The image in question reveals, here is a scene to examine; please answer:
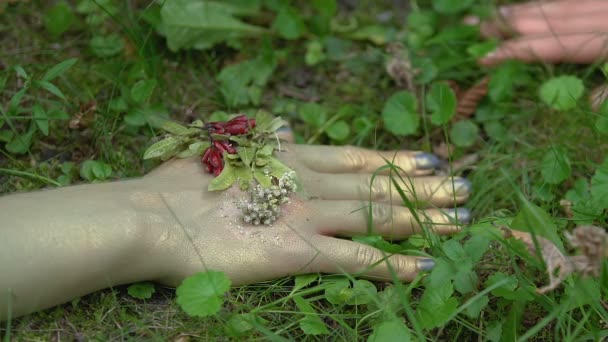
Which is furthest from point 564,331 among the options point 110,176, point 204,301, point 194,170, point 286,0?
point 286,0

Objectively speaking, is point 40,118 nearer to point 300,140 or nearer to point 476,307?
point 300,140

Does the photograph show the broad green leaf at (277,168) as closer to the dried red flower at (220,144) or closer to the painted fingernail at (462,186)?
the dried red flower at (220,144)

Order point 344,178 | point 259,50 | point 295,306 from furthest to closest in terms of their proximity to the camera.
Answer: point 259,50 → point 344,178 → point 295,306

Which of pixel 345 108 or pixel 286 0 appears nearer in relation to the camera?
pixel 345 108

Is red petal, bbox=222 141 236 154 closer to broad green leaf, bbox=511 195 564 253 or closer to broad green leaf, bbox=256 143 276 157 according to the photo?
broad green leaf, bbox=256 143 276 157

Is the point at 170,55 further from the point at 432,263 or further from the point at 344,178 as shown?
the point at 432,263

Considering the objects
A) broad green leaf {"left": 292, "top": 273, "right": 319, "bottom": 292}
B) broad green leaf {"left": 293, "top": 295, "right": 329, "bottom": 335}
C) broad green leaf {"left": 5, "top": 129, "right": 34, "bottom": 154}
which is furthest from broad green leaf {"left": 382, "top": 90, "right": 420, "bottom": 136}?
broad green leaf {"left": 5, "top": 129, "right": 34, "bottom": 154}

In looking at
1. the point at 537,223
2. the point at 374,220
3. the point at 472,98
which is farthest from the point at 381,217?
the point at 472,98
